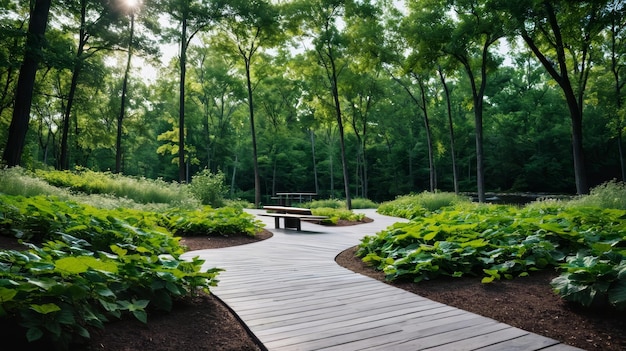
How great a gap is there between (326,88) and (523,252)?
18.7 metres

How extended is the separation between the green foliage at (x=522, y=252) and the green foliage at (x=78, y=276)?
242 cm

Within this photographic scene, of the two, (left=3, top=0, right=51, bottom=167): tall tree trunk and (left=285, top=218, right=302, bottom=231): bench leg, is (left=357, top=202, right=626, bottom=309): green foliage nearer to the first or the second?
(left=285, top=218, right=302, bottom=231): bench leg

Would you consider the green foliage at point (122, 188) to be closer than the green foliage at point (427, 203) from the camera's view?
Yes

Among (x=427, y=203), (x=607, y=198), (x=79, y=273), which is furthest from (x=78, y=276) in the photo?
(x=427, y=203)

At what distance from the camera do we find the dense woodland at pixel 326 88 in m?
13.1

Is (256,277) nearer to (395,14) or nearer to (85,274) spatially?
(85,274)

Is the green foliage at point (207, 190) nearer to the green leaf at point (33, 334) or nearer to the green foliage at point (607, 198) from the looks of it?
the green foliage at point (607, 198)

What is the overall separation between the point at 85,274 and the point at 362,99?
2593 centimetres

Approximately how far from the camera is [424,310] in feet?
10.1

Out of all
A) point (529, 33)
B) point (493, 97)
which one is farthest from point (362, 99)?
point (493, 97)

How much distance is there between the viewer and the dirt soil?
92.6 inches

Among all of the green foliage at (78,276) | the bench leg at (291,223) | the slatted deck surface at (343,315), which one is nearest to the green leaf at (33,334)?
the green foliage at (78,276)

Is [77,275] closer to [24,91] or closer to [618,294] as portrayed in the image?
[618,294]

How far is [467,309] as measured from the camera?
3.12m
